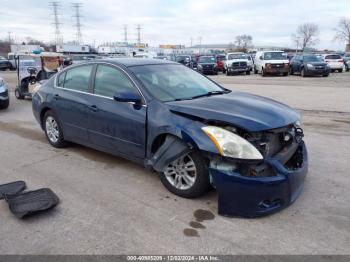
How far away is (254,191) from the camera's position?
3.30 m

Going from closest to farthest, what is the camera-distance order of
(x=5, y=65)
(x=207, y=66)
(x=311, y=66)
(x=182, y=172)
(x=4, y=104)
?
(x=182, y=172)
(x=4, y=104)
(x=311, y=66)
(x=207, y=66)
(x=5, y=65)

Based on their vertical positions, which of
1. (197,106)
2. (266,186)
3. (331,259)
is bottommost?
(331,259)

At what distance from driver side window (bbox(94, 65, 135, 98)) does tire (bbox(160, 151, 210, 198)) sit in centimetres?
123

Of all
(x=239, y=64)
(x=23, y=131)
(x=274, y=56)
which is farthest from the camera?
(x=239, y=64)

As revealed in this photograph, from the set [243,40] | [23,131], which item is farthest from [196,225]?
[243,40]

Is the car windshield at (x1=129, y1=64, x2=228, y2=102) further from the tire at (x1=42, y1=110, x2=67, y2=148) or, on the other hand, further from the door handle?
the tire at (x1=42, y1=110, x2=67, y2=148)

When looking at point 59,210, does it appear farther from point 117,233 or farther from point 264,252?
point 264,252

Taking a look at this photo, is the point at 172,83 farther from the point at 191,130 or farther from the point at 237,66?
the point at 237,66

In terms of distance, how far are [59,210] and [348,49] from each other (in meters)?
107

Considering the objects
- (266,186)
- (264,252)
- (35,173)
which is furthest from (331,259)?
(35,173)

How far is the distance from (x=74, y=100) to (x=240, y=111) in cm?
280

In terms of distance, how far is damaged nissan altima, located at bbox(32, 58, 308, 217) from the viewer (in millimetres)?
3381

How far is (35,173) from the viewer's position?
4812 millimetres

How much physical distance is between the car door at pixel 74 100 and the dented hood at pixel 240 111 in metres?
1.70
